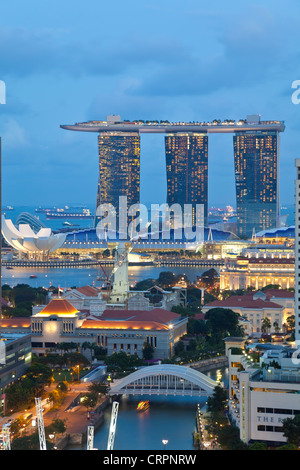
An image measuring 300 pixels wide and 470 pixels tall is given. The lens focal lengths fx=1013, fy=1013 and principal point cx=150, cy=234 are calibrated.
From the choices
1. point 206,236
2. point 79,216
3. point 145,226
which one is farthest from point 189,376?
point 79,216

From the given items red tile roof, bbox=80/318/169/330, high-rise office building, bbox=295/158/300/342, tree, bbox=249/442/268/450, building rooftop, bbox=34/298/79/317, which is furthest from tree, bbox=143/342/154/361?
tree, bbox=249/442/268/450

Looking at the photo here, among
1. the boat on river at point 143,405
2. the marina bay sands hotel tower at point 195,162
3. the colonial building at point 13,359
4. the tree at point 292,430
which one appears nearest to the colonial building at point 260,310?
the colonial building at point 13,359

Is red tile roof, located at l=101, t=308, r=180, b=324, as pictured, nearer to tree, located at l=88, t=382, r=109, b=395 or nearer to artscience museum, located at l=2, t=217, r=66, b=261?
tree, located at l=88, t=382, r=109, b=395

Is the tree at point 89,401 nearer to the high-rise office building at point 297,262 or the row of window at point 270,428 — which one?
the high-rise office building at point 297,262

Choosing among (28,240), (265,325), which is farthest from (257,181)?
(265,325)

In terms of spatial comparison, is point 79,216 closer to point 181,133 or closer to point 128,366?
point 181,133

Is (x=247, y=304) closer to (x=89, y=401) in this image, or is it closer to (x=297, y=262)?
(x=297, y=262)
